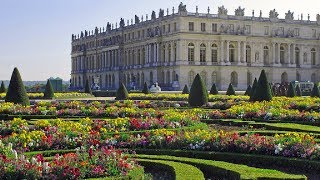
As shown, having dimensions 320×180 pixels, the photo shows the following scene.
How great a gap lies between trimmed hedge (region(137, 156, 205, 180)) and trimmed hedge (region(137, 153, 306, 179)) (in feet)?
1.24

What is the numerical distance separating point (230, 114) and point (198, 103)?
7.26 metres

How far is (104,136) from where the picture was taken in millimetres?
13383

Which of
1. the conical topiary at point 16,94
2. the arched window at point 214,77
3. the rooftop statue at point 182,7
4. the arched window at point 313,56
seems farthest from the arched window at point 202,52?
the conical topiary at point 16,94

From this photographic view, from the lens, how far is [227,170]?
10.3m

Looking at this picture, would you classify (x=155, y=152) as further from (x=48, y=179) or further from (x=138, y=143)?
(x=48, y=179)

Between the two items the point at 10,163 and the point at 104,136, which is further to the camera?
the point at 104,136

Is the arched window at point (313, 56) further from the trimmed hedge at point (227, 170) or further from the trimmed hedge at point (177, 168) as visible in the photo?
the trimmed hedge at point (177, 168)

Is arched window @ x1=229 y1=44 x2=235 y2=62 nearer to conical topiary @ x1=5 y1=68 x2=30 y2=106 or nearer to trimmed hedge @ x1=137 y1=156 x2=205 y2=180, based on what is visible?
conical topiary @ x1=5 y1=68 x2=30 y2=106

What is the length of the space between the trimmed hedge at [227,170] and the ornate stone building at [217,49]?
57.6 m

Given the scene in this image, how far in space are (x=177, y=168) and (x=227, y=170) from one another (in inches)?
36.0

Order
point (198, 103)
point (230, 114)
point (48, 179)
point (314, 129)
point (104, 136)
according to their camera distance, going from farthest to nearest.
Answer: point (198, 103), point (230, 114), point (314, 129), point (104, 136), point (48, 179)

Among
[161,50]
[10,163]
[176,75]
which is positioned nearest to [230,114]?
[10,163]

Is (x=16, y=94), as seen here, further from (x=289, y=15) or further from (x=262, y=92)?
(x=289, y=15)

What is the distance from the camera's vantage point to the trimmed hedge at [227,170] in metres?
9.49
